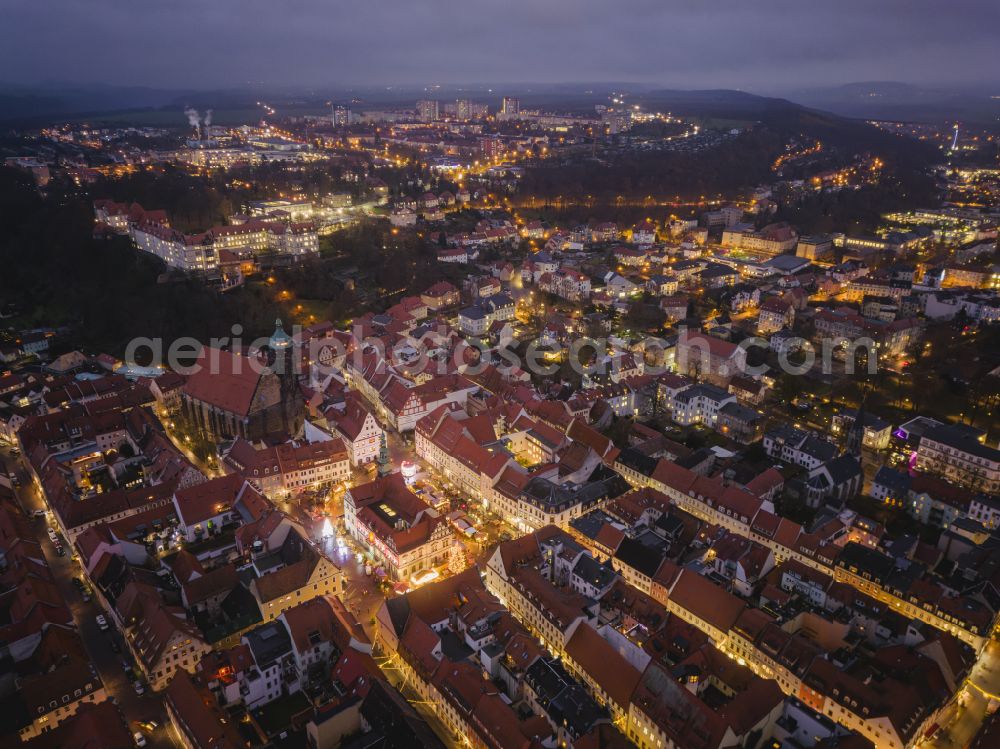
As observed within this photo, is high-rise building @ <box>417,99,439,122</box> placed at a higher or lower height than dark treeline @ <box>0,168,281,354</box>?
higher

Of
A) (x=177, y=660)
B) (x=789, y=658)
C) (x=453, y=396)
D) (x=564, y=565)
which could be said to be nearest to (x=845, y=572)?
(x=789, y=658)

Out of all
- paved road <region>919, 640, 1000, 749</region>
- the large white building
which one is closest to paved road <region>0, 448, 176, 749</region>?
paved road <region>919, 640, 1000, 749</region>

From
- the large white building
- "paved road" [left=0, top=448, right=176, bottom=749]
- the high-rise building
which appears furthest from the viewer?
the high-rise building

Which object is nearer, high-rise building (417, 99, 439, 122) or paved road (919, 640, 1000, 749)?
paved road (919, 640, 1000, 749)

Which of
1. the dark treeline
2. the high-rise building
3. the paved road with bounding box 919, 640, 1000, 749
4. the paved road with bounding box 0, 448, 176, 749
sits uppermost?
the high-rise building

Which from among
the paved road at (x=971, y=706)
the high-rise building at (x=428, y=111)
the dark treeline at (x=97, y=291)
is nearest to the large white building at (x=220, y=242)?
the dark treeline at (x=97, y=291)

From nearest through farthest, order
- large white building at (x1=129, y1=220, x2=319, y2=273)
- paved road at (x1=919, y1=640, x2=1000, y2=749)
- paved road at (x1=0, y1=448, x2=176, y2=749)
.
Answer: paved road at (x1=0, y1=448, x2=176, y2=749)
paved road at (x1=919, y1=640, x2=1000, y2=749)
large white building at (x1=129, y1=220, x2=319, y2=273)

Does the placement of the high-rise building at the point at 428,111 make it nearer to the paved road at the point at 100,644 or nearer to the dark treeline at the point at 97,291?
the dark treeline at the point at 97,291

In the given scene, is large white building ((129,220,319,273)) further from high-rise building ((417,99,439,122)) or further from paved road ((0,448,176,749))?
high-rise building ((417,99,439,122))

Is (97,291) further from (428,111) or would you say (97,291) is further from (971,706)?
(428,111)
